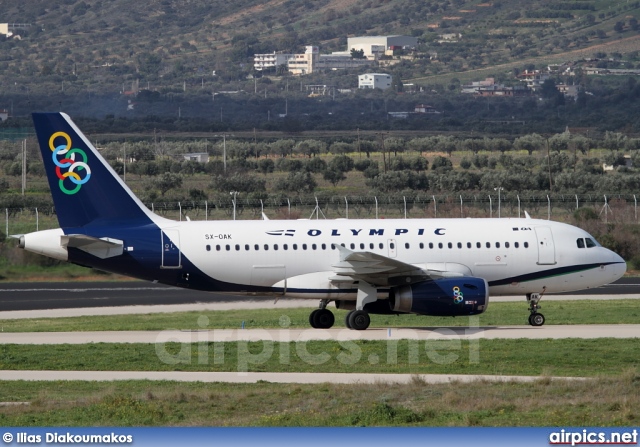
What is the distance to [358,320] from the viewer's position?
37250 millimetres

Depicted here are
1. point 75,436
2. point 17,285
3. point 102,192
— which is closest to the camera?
point 75,436

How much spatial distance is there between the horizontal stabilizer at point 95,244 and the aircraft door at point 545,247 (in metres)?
13.3

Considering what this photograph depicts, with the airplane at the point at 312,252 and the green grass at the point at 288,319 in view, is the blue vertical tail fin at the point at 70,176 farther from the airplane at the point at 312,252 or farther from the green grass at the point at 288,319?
the green grass at the point at 288,319

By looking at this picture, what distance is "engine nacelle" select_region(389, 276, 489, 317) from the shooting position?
36.5 m

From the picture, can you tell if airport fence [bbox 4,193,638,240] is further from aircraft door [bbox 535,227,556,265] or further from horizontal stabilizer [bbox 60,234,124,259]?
horizontal stabilizer [bbox 60,234,124,259]

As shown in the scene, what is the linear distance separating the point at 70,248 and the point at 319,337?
8.19 metres

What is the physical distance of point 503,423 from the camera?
21.4m

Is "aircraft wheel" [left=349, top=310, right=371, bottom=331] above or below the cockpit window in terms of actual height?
below

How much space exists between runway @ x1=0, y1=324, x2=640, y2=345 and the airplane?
29.5 inches

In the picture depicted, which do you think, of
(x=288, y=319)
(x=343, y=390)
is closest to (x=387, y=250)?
(x=288, y=319)

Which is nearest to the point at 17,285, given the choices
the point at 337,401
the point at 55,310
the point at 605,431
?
the point at 55,310

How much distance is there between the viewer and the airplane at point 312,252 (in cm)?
3697

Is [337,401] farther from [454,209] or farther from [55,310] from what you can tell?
[454,209]

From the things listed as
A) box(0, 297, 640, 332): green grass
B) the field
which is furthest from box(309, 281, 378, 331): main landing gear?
the field
